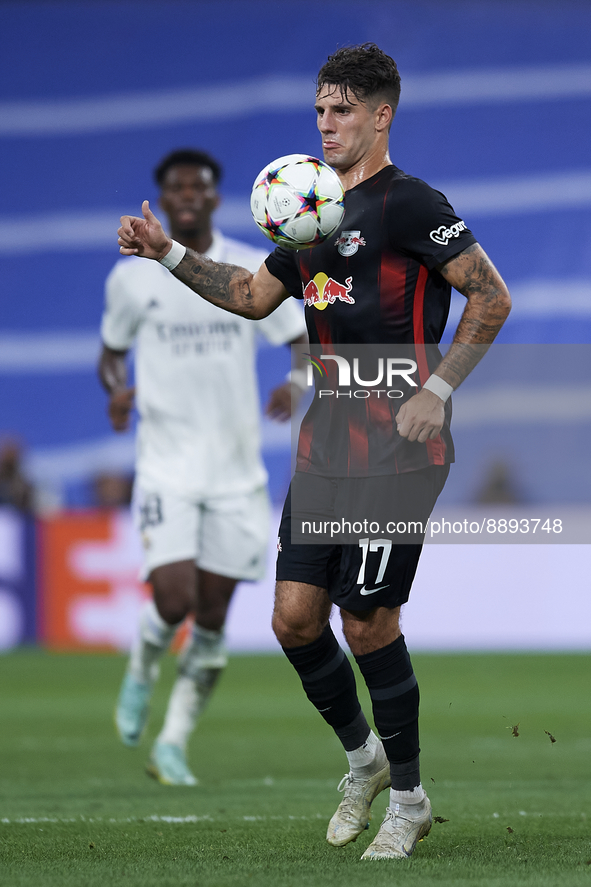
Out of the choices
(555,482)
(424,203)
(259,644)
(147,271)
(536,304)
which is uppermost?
(424,203)

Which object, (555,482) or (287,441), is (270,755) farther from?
(287,441)

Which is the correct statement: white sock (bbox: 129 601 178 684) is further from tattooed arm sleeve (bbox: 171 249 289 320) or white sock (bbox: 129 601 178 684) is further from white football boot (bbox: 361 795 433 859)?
white football boot (bbox: 361 795 433 859)

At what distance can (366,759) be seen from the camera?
156 inches

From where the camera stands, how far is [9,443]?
45.4 ft

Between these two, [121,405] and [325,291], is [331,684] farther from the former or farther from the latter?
[121,405]

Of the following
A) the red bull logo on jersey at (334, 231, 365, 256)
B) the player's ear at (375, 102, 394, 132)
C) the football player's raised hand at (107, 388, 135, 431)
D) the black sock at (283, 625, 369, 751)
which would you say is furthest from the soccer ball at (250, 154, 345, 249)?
the football player's raised hand at (107, 388, 135, 431)

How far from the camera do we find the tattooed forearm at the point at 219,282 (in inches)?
159

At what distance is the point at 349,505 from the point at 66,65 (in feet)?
52.3

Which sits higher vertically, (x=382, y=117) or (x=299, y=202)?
(x=382, y=117)

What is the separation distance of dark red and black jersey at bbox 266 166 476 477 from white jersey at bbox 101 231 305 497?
2.62m

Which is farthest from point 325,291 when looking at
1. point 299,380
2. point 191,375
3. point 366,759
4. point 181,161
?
point 181,161

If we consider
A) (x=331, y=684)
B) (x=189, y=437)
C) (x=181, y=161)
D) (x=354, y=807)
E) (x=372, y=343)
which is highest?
(x=181, y=161)

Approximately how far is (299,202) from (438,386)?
66 centimetres

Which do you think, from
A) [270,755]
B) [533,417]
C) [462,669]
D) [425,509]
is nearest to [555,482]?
[533,417]
